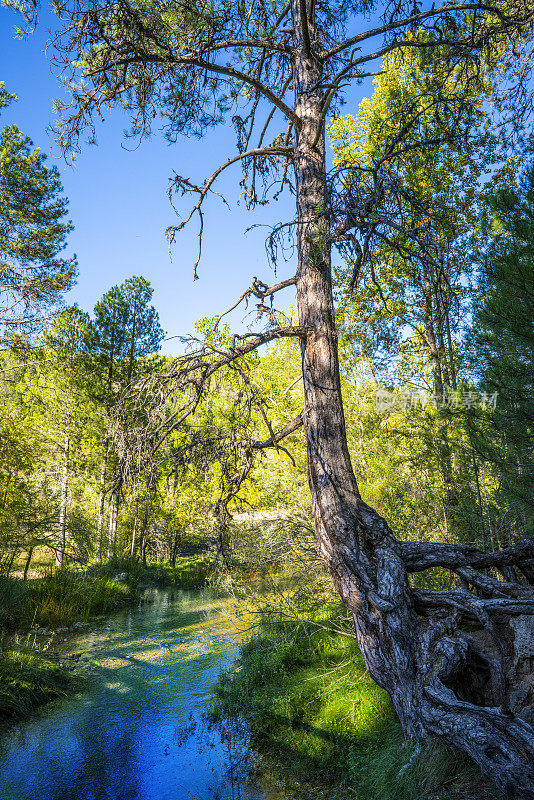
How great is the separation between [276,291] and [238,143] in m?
2.50

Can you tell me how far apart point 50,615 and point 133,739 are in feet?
17.7

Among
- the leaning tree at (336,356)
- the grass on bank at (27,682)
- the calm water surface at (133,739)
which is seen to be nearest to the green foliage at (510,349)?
the leaning tree at (336,356)

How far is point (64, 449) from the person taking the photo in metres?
14.6

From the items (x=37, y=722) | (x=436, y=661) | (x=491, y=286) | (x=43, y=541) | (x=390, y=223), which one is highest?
(x=491, y=286)

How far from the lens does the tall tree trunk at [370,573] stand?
9.80ft

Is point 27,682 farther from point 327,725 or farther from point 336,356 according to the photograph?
point 336,356

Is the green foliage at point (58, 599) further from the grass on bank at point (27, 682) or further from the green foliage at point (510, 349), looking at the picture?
the green foliage at point (510, 349)

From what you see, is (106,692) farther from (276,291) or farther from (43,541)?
(276,291)

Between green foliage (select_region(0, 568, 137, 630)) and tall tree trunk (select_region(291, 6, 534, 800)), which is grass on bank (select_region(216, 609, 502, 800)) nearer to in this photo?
tall tree trunk (select_region(291, 6, 534, 800))

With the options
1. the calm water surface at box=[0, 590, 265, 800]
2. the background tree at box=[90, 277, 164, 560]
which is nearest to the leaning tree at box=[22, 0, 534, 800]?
the calm water surface at box=[0, 590, 265, 800]

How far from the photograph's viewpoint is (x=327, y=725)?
543cm

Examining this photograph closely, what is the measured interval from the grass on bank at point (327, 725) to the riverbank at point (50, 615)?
5.82ft

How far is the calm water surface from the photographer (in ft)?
15.9

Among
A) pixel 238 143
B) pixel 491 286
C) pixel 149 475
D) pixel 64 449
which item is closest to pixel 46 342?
pixel 64 449
